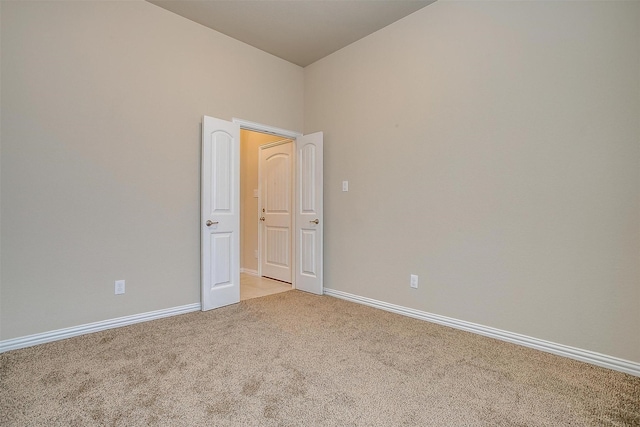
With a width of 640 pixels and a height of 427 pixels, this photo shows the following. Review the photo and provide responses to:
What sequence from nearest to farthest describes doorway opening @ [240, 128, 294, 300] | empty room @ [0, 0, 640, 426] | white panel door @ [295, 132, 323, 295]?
empty room @ [0, 0, 640, 426] → white panel door @ [295, 132, 323, 295] → doorway opening @ [240, 128, 294, 300]

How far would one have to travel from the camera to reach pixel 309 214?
387 centimetres

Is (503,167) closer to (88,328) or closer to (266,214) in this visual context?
(266,214)

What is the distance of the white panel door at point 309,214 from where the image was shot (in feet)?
12.4

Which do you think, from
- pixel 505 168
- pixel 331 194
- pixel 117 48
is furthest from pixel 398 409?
pixel 117 48

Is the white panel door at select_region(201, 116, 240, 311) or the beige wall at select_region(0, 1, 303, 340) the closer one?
the beige wall at select_region(0, 1, 303, 340)

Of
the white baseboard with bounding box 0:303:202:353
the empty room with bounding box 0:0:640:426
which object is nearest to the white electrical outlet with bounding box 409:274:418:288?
the empty room with bounding box 0:0:640:426

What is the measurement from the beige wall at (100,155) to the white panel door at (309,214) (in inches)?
41.7

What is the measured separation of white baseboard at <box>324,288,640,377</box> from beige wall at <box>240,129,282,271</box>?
7.94 ft

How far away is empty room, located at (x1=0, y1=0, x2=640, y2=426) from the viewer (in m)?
1.78

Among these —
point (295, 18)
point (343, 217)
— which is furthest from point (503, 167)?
point (295, 18)

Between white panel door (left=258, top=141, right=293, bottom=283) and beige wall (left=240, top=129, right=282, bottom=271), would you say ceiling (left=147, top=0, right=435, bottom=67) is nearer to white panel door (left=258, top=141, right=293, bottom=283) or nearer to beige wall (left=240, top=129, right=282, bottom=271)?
white panel door (left=258, top=141, right=293, bottom=283)

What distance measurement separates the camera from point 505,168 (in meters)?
2.43

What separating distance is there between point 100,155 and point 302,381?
2416 mm

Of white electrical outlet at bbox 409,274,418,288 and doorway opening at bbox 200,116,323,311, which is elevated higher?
doorway opening at bbox 200,116,323,311
